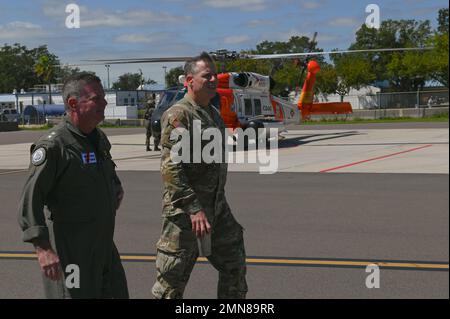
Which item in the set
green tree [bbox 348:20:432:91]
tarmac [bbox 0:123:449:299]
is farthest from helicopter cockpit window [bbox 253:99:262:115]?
green tree [bbox 348:20:432:91]

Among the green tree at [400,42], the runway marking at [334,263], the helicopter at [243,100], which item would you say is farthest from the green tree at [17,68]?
the runway marking at [334,263]

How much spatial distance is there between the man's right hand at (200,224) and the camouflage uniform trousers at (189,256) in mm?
152

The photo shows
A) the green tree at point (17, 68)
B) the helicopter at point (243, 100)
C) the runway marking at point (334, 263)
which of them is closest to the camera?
the runway marking at point (334, 263)

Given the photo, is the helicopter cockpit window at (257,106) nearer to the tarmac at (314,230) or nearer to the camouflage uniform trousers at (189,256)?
the tarmac at (314,230)

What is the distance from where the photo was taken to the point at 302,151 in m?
20.6

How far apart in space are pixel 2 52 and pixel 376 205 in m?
117

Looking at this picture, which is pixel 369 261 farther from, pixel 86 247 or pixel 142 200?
pixel 142 200

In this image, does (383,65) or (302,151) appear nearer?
(302,151)

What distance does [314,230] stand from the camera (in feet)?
25.7

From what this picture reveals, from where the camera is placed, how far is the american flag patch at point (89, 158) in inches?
130

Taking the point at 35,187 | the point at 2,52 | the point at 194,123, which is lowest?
the point at 35,187

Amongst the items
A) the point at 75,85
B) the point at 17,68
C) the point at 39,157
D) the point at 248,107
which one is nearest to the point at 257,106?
the point at 248,107
